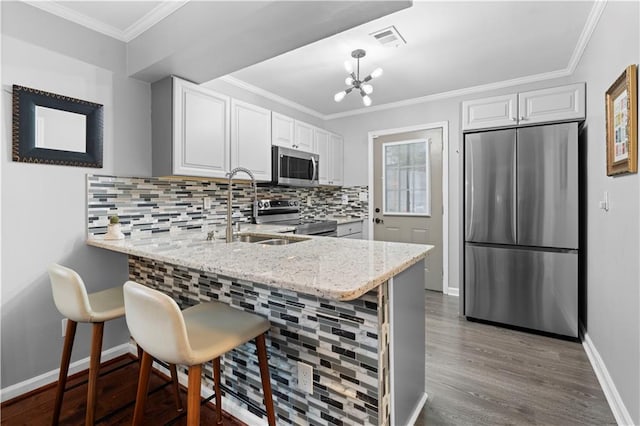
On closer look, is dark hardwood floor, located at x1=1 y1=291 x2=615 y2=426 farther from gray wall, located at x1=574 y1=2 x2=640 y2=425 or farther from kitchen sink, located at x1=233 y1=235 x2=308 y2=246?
kitchen sink, located at x1=233 y1=235 x2=308 y2=246

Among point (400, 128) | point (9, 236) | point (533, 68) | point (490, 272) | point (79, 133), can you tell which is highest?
point (533, 68)

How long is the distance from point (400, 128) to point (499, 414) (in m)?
3.30

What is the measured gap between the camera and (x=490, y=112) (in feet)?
9.31

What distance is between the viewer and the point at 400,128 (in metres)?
4.19

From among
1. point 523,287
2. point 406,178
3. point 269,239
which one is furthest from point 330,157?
point 523,287

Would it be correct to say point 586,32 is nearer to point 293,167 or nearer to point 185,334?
point 293,167

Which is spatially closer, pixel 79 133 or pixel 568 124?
pixel 79 133

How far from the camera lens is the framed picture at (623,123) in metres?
1.48

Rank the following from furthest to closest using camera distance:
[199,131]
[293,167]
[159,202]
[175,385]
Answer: [293,167]
[159,202]
[199,131]
[175,385]

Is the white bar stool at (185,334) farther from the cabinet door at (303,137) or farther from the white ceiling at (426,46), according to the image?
the cabinet door at (303,137)

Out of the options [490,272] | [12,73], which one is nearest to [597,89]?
[490,272]

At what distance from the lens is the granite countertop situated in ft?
3.39

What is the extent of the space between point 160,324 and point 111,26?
2.26 meters

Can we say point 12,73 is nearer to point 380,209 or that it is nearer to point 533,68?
point 380,209
